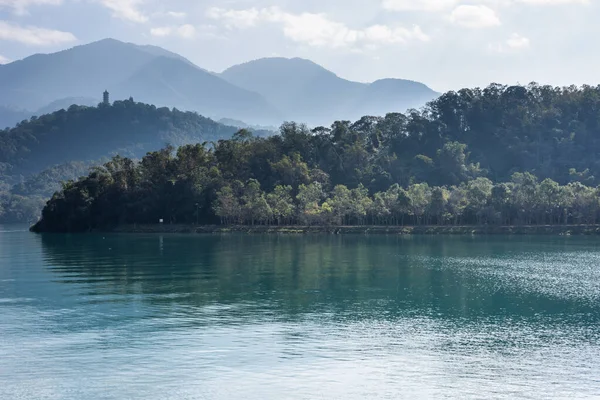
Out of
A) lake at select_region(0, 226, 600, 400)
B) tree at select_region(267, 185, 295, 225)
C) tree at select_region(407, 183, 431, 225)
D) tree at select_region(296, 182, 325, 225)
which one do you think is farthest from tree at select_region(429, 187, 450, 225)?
lake at select_region(0, 226, 600, 400)

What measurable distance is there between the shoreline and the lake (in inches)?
1261

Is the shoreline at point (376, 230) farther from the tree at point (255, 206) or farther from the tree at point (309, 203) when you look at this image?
the tree at point (255, 206)

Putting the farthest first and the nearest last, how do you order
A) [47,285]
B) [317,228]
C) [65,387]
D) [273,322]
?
1. [317,228]
2. [47,285]
3. [273,322]
4. [65,387]

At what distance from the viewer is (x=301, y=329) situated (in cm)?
2889

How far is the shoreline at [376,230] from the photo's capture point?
283 feet

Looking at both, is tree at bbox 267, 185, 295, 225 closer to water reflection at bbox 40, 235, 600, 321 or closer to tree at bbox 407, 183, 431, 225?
tree at bbox 407, 183, 431, 225

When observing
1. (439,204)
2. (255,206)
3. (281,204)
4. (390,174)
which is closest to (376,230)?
(439,204)

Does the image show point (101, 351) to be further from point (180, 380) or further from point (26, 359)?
point (180, 380)

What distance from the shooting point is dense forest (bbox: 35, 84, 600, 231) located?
93.8 meters

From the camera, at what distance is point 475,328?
29.4 metres

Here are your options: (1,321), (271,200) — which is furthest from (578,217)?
(1,321)

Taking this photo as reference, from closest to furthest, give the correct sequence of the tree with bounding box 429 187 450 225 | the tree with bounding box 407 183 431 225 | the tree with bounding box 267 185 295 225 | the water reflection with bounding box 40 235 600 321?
1. the water reflection with bounding box 40 235 600 321
2. the tree with bounding box 429 187 450 225
3. the tree with bounding box 407 183 431 225
4. the tree with bounding box 267 185 295 225

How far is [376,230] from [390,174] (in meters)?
26.2

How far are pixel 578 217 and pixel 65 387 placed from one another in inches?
3163
